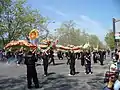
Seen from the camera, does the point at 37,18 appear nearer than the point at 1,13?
No

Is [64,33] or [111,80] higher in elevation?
[64,33]

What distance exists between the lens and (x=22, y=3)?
48750 millimetres

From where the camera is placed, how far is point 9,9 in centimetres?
4666

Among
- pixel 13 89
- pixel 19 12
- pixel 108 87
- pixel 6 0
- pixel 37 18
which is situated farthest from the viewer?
pixel 37 18

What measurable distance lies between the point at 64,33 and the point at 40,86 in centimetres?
9158

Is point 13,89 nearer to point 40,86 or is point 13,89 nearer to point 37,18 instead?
point 40,86

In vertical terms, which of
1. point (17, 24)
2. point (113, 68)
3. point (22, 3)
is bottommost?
point (113, 68)

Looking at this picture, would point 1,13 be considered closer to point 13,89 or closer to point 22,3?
point 22,3

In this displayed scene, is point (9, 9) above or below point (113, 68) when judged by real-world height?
above

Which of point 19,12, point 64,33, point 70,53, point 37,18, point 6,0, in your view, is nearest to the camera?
point 70,53

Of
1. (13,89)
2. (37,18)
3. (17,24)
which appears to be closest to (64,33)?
(37,18)

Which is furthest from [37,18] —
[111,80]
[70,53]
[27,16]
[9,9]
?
[111,80]

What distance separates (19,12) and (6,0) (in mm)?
4337

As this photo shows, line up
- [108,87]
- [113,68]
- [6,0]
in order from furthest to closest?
[6,0], [113,68], [108,87]
